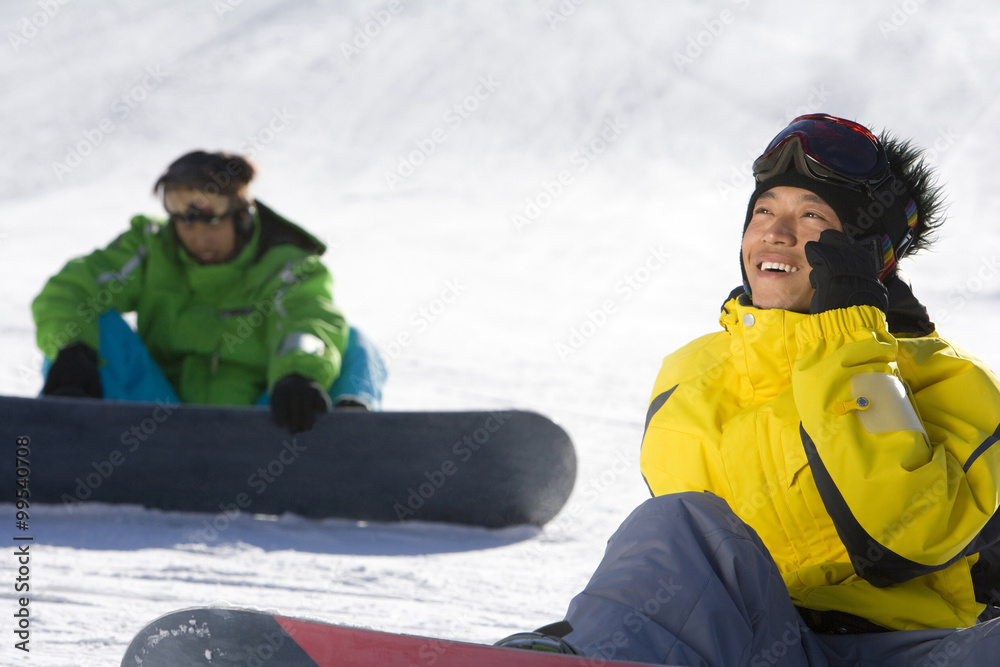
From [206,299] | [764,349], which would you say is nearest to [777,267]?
[764,349]

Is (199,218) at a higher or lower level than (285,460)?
higher

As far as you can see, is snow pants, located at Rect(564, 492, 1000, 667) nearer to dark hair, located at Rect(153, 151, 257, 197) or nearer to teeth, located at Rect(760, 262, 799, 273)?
teeth, located at Rect(760, 262, 799, 273)

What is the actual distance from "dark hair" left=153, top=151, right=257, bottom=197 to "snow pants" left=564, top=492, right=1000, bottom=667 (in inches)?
93.4

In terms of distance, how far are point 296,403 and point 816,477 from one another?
2.03 meters

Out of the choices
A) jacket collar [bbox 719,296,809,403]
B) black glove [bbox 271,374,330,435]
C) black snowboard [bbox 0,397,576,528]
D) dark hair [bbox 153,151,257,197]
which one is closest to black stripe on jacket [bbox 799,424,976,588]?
jacket collar [bbox 719,296,809,403]

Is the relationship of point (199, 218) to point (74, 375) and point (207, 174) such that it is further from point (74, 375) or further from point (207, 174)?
point (74, 375)

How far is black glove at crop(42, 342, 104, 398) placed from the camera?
3.11 meters

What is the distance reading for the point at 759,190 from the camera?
1544 millimetres

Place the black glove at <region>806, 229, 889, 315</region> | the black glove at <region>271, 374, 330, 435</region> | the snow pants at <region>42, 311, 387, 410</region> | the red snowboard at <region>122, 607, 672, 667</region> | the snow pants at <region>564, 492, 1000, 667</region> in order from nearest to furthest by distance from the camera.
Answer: the red snowboard at <region>122, 607, 672, 667</region>, the snow pants at <region>564, 492, 1000, 667</region>, the black glove at <region>806, 229, 889, 315</region>, the black glove at <region>271, 374, 330, 435</region>, the snow pants at <region>42, 311, 387, 410</region>

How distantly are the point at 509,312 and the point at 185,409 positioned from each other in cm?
822

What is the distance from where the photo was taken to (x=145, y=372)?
3.31 m

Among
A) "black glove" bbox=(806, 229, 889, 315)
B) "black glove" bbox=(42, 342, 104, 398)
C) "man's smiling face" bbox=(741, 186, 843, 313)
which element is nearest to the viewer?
"black glove" bbox=(806, 229, 889, 315)

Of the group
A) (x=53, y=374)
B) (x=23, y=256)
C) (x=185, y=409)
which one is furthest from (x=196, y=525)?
(x=23, y=256)

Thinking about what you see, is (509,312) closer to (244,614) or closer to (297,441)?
(297,441)
